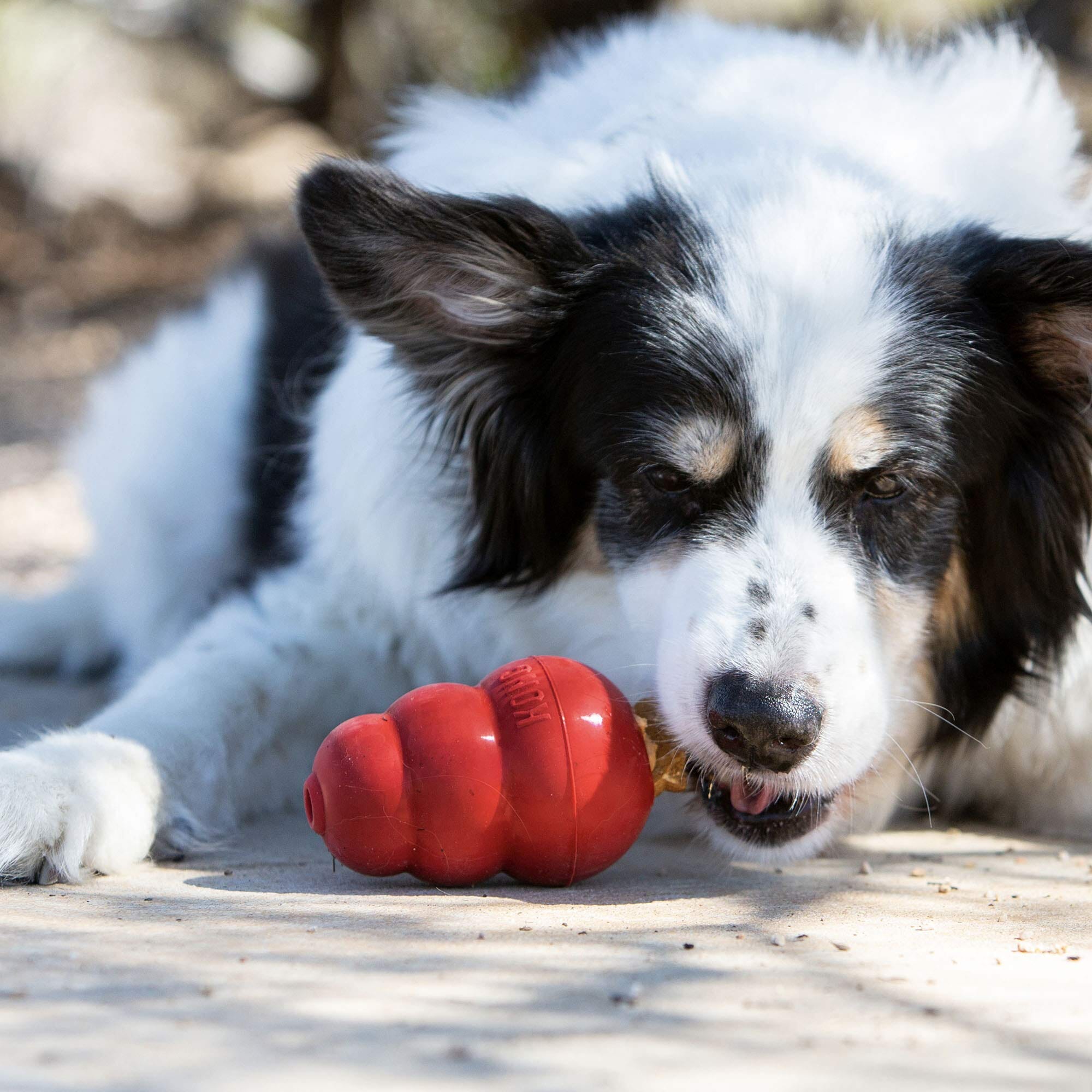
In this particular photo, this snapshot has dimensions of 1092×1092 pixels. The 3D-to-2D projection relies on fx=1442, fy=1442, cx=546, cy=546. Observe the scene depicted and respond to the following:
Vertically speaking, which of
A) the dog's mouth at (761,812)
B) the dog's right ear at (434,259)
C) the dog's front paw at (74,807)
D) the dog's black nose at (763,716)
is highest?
the dog's right ear at (434,259)

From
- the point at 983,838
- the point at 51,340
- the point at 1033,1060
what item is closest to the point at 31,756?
the point at 1033,1060

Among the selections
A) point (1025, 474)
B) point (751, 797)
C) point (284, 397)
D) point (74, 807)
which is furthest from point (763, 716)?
point (284, 397)

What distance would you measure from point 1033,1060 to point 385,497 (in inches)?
89.7

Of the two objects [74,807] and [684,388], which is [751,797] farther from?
[74,807]

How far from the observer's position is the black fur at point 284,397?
430 centimetres

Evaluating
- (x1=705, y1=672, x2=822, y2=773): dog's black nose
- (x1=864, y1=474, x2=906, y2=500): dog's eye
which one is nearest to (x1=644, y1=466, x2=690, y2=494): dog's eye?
Result: (x1=864, y1=474, x2=906, y2=500): dog's eye

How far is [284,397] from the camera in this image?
4.52m

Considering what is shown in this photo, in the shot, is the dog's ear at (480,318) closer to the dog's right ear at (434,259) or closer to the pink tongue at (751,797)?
the dog's right ear at (434,259)

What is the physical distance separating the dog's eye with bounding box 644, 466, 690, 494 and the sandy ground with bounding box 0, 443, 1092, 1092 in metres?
0.80

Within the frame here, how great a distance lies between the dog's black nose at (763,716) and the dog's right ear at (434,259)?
1.06 meters

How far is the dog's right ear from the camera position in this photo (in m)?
2.98

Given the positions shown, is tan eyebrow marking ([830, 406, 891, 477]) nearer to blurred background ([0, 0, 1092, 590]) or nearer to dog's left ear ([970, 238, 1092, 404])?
dog's left ear ([970, 238, 1092, 404])

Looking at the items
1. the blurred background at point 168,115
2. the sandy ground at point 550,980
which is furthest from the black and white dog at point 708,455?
the blurred background at point 168,115

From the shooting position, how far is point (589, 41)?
4430mm
